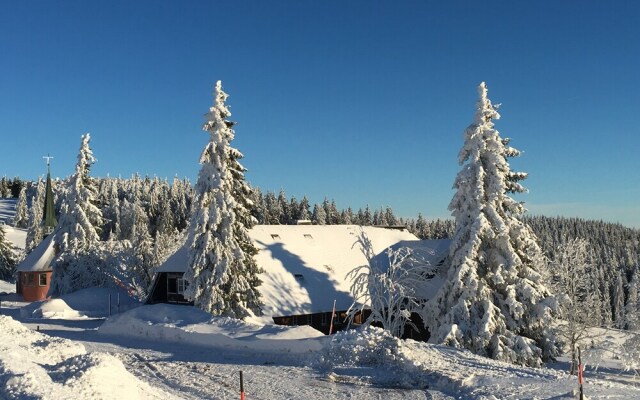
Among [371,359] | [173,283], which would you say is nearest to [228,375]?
[371,359]

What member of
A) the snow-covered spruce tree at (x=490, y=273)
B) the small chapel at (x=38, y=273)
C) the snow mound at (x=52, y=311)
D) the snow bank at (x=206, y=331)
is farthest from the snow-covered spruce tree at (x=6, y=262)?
the snow-covered spruce tree at (x=490, y=273)

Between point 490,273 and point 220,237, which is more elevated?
point 220,237

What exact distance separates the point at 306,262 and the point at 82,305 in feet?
57.4

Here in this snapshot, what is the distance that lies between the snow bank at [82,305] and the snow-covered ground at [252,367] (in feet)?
51.0

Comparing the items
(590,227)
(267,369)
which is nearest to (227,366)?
(267,369)

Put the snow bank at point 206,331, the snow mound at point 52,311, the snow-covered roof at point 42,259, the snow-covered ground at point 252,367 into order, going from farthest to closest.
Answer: the snow-covered roof at point 42,259
the snow mound at point 52,311
the snow bank at point 206,331
the snow-covered ground at point 252,367

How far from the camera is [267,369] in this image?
54.1 ft

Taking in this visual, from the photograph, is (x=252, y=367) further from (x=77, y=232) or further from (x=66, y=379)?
(x=77, y=232)

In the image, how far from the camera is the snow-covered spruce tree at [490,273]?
A: 25.7m

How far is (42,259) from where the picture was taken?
48031 millimetres

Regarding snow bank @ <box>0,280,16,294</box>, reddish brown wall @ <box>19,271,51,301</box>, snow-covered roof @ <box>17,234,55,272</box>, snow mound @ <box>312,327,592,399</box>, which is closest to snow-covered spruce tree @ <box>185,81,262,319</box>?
snow mound @ <box>312,327,592,399</box>

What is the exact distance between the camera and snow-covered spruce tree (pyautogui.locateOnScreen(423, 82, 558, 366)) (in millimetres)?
25688

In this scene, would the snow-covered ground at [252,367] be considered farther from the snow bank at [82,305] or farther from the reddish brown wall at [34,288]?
the reddish brown wall at [34,288]


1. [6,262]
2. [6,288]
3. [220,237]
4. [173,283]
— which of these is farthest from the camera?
[6,262]
